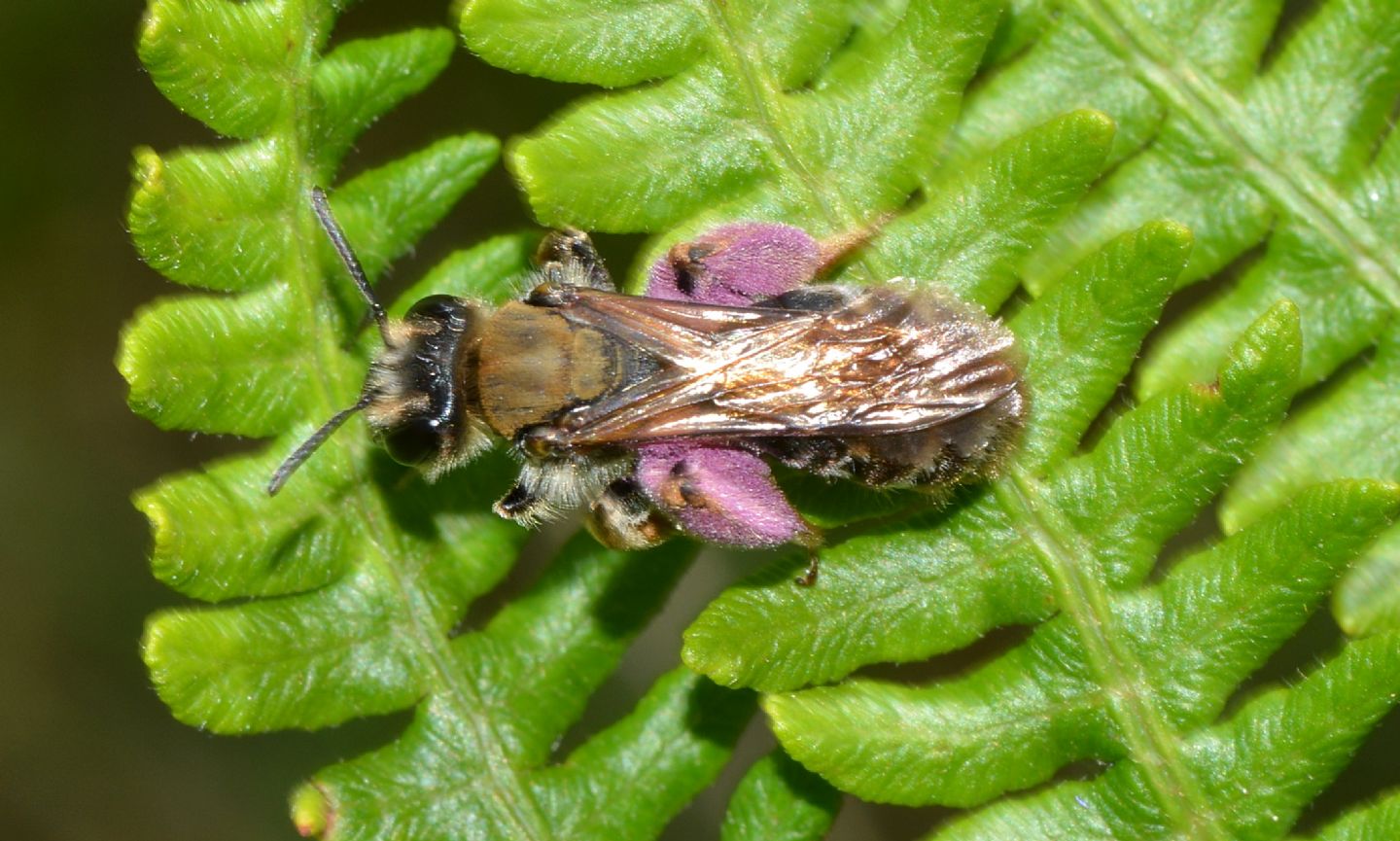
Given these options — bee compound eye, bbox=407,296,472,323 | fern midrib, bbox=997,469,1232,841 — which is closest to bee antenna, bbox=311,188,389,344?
bee compound eye, bbox=407,296,472,323

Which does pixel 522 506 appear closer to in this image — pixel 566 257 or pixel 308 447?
pixel 308 447

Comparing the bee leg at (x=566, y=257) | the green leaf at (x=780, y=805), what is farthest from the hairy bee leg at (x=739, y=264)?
the green leaf at (x=780, y=805)

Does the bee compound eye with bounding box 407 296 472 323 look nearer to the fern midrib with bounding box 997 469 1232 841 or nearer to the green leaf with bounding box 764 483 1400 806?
the green leaf with bounding box 764 483 1400 806

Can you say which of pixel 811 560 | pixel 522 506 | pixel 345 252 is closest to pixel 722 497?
pixel 811 560

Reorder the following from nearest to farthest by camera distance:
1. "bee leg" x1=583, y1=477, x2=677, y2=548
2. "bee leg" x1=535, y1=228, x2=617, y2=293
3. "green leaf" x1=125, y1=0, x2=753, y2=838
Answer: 1. "green leaf" x1=125, y1=0, x2=753, y2=838
2. "bee leg" x1=583, y1=477, x2=677, y2=548
3. "bee leg" x1=535, y1=228, x2=617, y2=293

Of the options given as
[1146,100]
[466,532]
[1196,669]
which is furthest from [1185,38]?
[466,532]

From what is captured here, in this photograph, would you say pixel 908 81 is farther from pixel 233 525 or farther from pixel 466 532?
pixel 233 525
